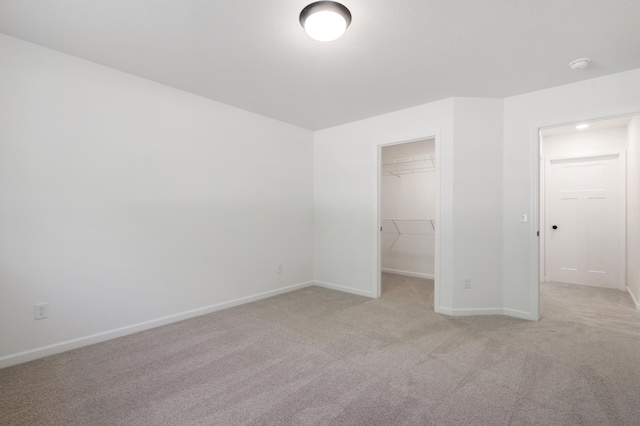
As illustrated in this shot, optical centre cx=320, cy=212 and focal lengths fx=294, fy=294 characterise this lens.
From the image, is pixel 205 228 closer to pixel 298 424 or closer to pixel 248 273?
pixel 248 273

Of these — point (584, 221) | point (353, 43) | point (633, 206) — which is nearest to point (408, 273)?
point (584, 221)

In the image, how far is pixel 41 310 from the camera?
2.28 meters

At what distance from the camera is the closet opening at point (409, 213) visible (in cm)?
511

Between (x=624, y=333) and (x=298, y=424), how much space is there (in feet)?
10.3

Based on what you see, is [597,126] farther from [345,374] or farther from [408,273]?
→ [345,374]

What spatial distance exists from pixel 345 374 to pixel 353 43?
241cm

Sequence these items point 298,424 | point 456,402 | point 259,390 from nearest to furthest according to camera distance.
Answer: point 298,424 < point 456,402 < point 259,390

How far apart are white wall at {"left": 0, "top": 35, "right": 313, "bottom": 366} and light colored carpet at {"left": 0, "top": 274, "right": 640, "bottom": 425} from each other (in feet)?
1.13

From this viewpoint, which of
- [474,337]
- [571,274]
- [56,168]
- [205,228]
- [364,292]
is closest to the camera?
[56,168]

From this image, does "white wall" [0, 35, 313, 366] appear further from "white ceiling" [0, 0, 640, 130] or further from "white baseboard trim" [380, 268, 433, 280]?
"white baseboard trim" [380, 268, 433, 280]

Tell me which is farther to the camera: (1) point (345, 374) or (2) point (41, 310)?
(2) point (41, 310)

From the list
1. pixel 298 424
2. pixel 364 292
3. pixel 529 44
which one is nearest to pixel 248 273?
pixel 364 292

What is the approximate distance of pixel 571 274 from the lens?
184 inches

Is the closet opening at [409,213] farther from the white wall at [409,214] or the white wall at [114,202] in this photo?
the white wall at [114,202]
